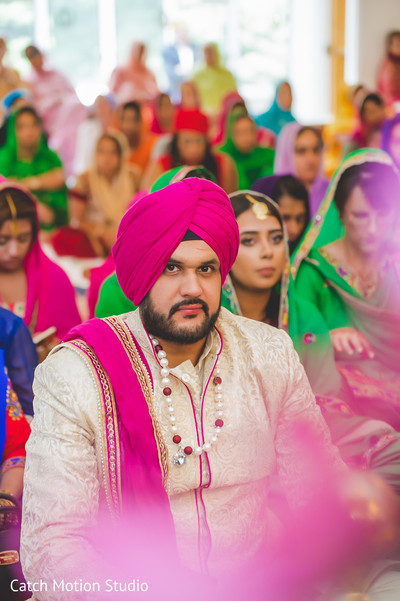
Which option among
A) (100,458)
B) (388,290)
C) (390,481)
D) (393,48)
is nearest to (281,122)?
(393,48)

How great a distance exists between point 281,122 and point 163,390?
661cm

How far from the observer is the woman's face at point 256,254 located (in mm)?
2227

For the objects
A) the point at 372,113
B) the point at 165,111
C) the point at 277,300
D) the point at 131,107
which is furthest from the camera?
the point at 165,111

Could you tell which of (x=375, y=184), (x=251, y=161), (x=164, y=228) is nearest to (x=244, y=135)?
(x=251, y=161)

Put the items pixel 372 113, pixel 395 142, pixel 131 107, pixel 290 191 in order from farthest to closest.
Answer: pixel 131 107 < pixel 372 113 < pixel 395 142 < pixel 290 191

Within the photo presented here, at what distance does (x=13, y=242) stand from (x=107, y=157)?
3.18 meters

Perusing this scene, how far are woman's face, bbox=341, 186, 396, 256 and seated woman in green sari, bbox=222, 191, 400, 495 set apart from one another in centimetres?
32

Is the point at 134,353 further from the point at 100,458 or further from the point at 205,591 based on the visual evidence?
the point at 205,591

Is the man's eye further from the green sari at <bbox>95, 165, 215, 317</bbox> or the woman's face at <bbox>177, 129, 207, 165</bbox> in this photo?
the woman's face at <bbox>177, 129, 207, 165</bbox>

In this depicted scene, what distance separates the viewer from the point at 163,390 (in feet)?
4.84

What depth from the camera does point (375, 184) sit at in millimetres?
2520

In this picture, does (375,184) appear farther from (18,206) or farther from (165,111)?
(165,111)

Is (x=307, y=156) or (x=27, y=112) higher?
(x=27, y=112)

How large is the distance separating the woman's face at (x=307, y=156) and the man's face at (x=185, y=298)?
3.16m
